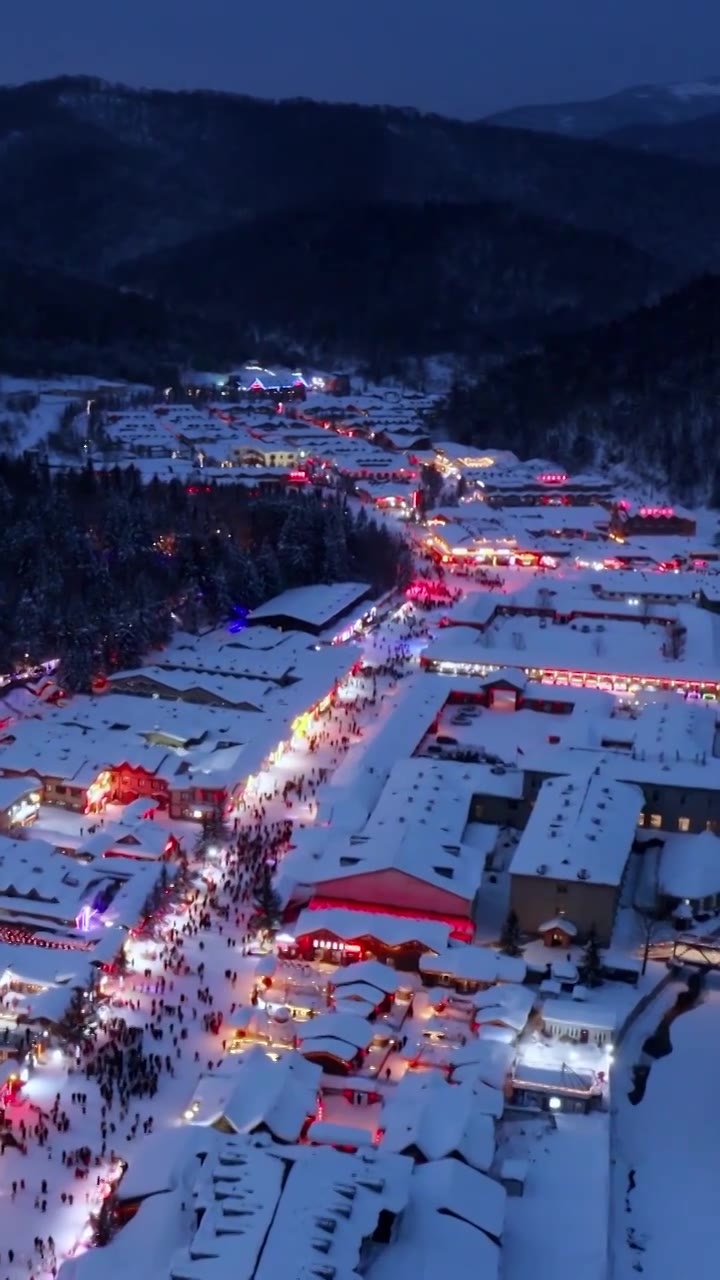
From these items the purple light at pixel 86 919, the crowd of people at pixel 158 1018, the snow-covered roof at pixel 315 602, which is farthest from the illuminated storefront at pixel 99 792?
the snow-covered roof at pixel 315 602

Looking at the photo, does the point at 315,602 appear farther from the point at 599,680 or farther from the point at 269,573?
the point at 599,680

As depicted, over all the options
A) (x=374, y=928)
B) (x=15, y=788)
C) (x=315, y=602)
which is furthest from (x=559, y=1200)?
(x=315, y=602)

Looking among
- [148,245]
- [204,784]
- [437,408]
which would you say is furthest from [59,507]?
[148,245]

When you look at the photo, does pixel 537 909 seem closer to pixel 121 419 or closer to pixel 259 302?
pixel 121 419

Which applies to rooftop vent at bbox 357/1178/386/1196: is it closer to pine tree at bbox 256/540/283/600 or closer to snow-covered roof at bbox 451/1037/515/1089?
snow-covered roof at bbox 451/1037/515/1089

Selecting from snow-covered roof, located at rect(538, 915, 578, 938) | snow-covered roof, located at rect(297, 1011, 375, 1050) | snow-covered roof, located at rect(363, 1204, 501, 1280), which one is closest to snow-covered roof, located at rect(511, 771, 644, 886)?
snow-covered roof, located at rect(538, 915, 578, 938)

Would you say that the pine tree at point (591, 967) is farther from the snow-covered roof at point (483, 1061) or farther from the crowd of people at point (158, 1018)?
the crowd of people at point (158, 1018)
